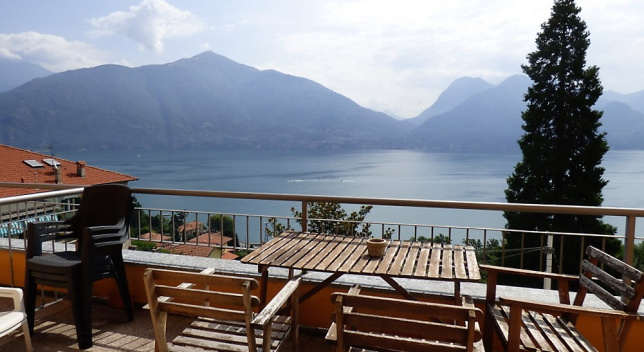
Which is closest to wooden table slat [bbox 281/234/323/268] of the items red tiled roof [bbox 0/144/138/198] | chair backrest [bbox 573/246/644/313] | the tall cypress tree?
chair backrest [bbox 573/246/644/313]

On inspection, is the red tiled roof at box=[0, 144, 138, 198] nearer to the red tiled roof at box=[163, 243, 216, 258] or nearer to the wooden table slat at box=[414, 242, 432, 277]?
the red tiled roof at box=[163, 243, 216, 258]

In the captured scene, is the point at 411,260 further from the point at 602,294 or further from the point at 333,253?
the point at 602,294

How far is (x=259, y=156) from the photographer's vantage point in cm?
12900

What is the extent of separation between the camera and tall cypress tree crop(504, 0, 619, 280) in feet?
70.1

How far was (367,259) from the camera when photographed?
2.77 m

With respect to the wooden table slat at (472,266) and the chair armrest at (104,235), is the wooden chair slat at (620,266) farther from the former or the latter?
the chair armrest at (104,235)

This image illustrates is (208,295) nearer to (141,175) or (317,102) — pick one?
(141,175)

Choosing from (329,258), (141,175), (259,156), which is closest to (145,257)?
(329,258)

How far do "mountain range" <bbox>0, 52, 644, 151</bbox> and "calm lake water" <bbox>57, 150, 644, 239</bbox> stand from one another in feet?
19.0

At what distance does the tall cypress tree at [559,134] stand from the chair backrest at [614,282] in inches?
771

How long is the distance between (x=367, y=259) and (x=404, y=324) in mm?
1028

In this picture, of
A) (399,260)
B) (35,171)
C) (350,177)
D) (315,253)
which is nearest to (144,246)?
(315,253)

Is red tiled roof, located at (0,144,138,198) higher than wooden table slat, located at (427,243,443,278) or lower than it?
lower

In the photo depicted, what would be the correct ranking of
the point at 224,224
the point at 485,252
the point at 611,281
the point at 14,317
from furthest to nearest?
the point at 224,224, the point at 485,252, the point at 14,317, the point at 611,281
